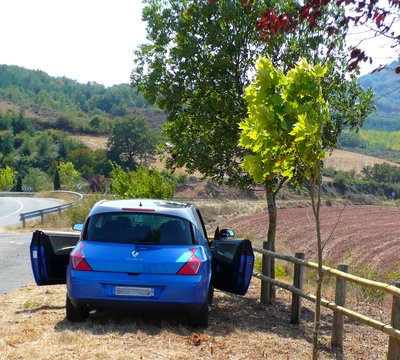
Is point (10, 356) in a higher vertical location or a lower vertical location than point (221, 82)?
lower

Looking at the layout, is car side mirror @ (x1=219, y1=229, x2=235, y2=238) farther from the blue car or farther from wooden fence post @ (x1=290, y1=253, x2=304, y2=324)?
the blue car

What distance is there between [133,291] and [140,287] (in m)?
0.09

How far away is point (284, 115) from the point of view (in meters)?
5.97

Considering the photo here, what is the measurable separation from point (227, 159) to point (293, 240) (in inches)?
1081

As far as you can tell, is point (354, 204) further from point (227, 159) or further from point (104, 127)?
point (104, 127)

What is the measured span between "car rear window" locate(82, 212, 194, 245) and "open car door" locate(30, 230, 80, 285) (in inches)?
51.5

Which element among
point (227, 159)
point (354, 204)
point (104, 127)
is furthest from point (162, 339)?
point (104, 127)

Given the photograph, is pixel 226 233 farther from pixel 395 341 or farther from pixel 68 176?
pixel 68 176

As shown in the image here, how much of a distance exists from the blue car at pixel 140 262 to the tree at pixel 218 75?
3.84m

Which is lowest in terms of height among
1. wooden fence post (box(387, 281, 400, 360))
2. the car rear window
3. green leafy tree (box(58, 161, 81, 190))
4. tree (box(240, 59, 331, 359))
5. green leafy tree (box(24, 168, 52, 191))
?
green leafy tree (box(24, 168, 52, 191))

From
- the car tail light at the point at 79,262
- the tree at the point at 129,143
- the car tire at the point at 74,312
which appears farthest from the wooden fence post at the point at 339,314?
the tree at the point at 129,143

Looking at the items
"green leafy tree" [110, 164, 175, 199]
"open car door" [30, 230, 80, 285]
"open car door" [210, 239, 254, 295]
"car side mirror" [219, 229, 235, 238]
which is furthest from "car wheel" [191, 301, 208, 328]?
"green leafy tree" [110, 164, 175, 199]

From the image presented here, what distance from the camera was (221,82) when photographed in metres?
12.7

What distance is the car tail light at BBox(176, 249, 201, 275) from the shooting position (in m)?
7.98
